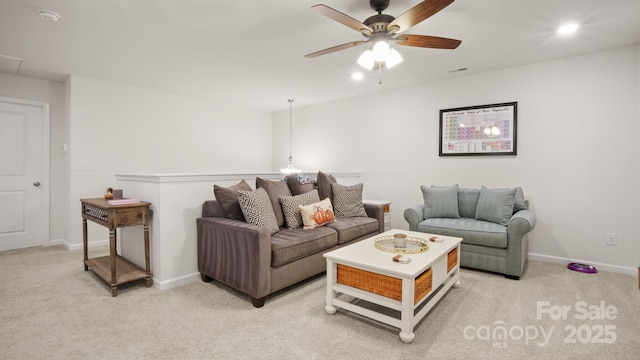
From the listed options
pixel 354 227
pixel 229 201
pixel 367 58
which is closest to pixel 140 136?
pixel 229 201

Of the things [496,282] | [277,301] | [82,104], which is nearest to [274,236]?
[277,301]

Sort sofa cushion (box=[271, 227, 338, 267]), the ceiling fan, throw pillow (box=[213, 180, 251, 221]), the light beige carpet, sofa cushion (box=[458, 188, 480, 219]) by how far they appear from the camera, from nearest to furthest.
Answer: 1. the light beige carpet
2. the ceiling fan
3. sofa cushion (box=[271, 227, 338, 267])
4. throw pillow (box=[213, 180, 251, 221])
5. sofa cushion (box=[458, 188, 480, 219])

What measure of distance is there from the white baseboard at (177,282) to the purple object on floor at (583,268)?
3.89 metres

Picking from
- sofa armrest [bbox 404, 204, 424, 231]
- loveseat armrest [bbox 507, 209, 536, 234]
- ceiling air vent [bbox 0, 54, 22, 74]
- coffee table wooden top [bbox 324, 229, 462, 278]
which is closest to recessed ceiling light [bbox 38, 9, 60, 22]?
ceiling air vent [bbox 0, 54, 22, 74]

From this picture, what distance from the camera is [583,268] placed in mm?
3205

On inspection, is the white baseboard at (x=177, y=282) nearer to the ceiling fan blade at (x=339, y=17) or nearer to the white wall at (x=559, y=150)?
the ceiling fan blade at (x=339, y=17)

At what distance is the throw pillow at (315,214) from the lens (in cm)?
305

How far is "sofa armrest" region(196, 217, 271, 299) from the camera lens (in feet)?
7.64

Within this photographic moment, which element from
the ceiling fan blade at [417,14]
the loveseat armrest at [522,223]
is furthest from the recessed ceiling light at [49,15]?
the loveseat armrest at [522,223]

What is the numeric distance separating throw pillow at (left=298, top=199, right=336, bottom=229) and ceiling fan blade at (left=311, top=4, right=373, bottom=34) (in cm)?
169

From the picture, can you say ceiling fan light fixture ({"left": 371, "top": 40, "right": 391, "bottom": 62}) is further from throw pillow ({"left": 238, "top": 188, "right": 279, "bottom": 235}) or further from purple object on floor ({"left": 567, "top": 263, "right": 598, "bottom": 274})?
purple object on floor ({"left": 567, "top": 263, "right": 598, "bottom": 274})

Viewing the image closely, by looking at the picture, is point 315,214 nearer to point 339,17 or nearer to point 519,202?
point 339,17

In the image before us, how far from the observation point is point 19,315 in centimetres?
225

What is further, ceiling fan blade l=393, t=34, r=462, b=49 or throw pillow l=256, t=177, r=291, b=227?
throw pillow l=256, t=177, r=291, b=227
